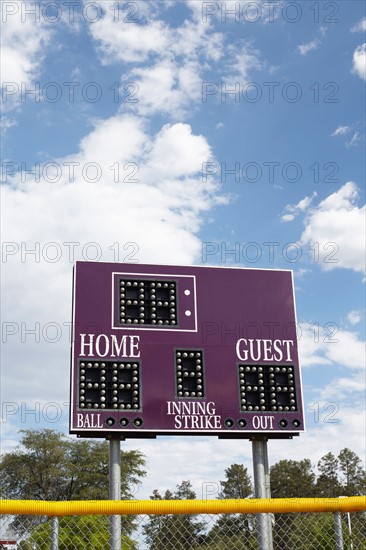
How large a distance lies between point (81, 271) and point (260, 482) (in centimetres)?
503

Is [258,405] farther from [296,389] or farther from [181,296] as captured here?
[181,296]

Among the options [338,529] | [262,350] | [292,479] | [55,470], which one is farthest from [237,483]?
[338,529]

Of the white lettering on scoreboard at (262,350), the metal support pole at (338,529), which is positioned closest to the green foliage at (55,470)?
the white lettering on scoreboard at (262,350)

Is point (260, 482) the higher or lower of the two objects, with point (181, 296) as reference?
lower

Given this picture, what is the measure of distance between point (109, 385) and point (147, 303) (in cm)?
174

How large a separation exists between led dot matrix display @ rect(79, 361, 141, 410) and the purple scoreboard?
17mm

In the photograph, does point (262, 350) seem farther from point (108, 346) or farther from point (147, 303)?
point (108, 346)

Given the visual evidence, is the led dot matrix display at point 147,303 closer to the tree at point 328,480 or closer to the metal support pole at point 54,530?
the metal support pole at point 54,530

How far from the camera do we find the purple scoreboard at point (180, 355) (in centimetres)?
1220

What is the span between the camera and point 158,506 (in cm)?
464

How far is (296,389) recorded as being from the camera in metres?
13.2

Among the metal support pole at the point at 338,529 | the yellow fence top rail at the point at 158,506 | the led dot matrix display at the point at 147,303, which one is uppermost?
the led dot matrix display at the point at 147,303

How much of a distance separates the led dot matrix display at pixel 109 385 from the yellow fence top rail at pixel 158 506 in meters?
7.39

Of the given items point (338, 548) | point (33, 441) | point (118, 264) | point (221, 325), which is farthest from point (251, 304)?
point (33, 441)
